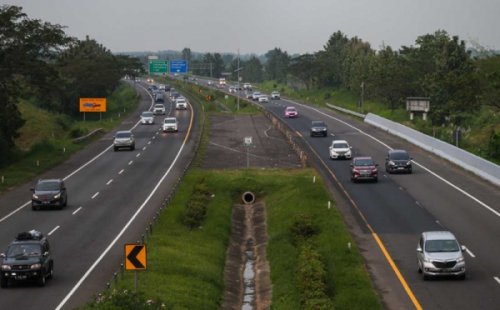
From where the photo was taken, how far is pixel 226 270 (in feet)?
131

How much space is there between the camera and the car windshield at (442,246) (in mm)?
33594

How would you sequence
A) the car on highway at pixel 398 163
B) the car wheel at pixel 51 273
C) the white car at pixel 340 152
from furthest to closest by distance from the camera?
the white car at pixel 340 152 < the car on highway at pixel 398 163 < the car wheel at pixel 51 273

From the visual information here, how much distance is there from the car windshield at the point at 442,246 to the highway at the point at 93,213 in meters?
11.7

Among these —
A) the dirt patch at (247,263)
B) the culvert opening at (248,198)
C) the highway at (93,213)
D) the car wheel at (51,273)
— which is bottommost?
the dirt patch at (247,263)

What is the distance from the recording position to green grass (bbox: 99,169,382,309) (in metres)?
32.0

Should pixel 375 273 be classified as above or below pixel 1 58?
below

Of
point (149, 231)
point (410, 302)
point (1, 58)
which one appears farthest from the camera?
point (1, 58)

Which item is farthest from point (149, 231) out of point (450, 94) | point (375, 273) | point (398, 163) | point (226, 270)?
point (450, 94)

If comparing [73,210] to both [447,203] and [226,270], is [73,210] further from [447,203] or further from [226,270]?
[447,203]

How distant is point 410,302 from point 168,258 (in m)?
11.1

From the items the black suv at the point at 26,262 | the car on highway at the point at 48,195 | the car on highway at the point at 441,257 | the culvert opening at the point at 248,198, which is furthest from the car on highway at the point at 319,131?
the black suv at the point at 26,262

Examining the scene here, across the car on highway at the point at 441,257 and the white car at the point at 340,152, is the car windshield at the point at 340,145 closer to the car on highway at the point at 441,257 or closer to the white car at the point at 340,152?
the white car at the point at 340,152

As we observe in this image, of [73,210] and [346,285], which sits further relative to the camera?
[73,210]

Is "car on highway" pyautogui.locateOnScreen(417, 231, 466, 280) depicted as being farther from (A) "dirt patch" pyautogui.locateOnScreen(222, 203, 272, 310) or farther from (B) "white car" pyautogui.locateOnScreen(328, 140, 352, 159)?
(B) "white car" pyautogui.locateOnScreen(328, 140, 352, 159)
